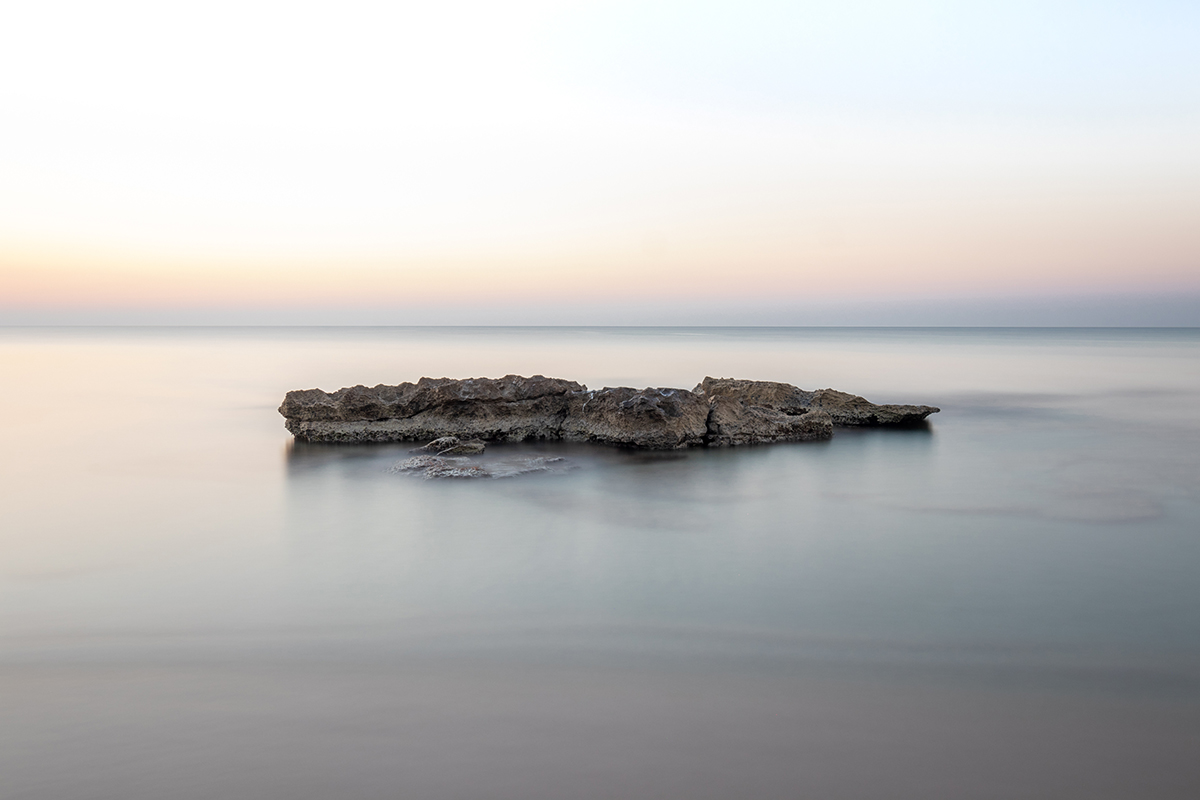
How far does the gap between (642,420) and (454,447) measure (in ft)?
10.1

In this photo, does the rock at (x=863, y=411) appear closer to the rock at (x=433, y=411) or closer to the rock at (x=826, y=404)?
the rock at (x=826, y=404)

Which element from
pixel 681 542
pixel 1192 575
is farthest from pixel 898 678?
pixel 1192 575

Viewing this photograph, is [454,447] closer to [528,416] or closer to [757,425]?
[528,416]

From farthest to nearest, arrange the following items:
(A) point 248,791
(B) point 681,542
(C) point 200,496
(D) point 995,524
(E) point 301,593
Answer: (C) point 200,496, (D) point 995,524, (B) point 681,542, (E) point 301,593, (A) point 248,791

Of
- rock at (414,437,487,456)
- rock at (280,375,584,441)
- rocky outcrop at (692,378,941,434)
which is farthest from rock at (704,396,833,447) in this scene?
rock at (414,437,487,456)

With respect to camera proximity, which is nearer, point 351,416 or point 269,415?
point 351,416

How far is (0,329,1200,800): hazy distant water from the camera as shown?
3.51 meters

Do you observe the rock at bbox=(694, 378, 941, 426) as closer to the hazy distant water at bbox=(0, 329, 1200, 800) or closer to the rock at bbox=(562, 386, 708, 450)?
the rock at bbox=(562, 386, 708, 450)

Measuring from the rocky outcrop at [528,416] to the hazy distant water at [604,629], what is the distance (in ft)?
2.98

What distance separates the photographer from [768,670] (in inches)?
179

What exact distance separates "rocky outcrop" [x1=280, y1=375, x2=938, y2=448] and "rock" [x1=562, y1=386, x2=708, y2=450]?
2 centimetres

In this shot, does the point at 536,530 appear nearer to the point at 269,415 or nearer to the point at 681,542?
the point at 681,542

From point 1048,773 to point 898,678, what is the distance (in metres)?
1.04

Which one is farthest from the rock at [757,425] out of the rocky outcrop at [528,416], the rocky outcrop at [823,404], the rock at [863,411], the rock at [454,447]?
the rock at [454,447]
